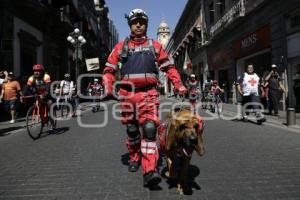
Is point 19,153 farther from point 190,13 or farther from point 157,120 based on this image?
point 190,13

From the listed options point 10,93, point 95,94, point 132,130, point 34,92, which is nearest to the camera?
point 132,130

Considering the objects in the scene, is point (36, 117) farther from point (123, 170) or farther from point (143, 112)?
point (143, 112)

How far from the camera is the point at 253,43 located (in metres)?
19.1

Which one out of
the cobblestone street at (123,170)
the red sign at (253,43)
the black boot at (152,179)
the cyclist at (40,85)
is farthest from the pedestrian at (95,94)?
the black boot at (152,179)

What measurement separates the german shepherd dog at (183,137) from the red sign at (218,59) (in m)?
21.9

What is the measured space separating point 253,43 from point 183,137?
16.7 m

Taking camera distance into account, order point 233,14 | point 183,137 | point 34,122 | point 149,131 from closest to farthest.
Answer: point 183,137 → point 149,131 → point 34,122 → point 233,14

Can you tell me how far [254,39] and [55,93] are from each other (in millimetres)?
10840

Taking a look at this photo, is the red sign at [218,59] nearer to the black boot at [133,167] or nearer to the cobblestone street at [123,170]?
the cobblestone street at [123,170]

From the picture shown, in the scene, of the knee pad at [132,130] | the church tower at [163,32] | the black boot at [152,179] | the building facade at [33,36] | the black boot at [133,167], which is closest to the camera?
the black boot at [152,179]

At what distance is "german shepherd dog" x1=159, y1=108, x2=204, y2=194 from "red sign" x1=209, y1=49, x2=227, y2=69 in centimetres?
2194

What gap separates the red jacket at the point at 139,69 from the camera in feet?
14.2

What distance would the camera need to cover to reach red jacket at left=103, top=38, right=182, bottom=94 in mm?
4332

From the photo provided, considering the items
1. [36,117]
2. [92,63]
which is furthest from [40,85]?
[92,63]
